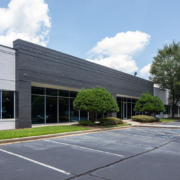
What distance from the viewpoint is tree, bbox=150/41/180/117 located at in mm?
35469

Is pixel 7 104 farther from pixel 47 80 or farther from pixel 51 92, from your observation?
pixel 51 92

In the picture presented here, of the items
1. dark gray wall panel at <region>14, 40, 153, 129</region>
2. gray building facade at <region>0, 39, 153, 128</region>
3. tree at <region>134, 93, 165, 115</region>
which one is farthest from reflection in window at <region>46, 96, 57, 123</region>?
tree at <region>134, 93, 165, 115</region>

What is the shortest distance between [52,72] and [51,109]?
362 centimetres

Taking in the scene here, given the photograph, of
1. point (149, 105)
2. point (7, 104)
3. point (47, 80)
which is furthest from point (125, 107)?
point (7, 104)

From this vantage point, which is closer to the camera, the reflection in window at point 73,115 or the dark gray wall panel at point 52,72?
the dark gray wall panel at point 52,72

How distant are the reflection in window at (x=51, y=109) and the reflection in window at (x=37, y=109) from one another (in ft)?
1.92

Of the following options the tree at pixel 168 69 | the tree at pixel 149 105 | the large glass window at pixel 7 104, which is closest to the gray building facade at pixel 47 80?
the large glass window at pixel 7 104

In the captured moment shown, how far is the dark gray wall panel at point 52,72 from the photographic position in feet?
51.8

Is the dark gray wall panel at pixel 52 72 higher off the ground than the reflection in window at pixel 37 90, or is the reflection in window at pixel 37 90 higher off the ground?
the dark gray wall panel at pixel 52 72

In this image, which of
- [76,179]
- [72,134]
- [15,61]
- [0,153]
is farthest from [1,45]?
[76,179]

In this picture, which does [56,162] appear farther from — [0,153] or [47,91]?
[47,91]

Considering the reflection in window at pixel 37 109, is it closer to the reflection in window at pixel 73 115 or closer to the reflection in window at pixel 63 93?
the reflection in window at pixel 63 93

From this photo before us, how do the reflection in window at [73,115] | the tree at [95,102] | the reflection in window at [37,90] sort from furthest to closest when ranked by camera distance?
the reflection in window at [73,115] → the reflection in window at [37,90] → the tree at [95,102]

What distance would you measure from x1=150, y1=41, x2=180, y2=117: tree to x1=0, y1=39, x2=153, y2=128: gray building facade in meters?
13.8
